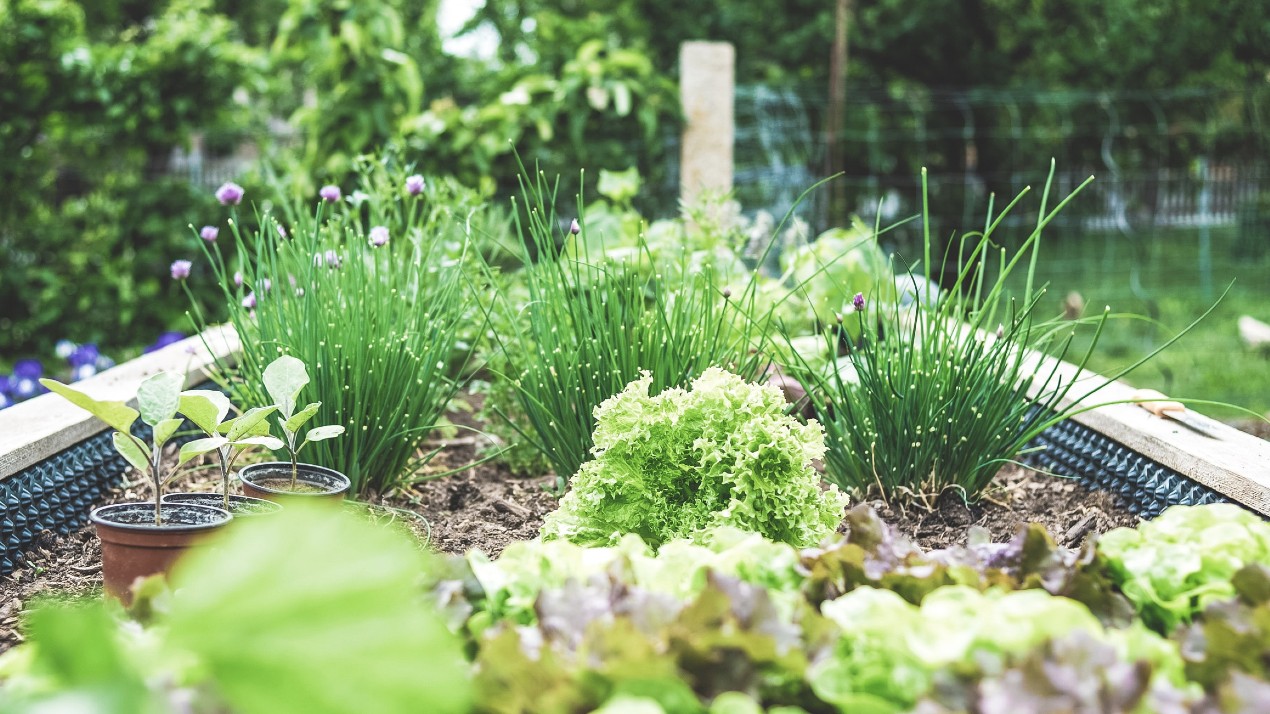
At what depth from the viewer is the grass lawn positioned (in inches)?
237

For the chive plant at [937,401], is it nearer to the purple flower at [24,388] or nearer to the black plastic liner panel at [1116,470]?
the black plastic liner panel at [1116,470]

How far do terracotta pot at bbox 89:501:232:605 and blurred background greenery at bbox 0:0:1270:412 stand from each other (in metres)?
0.90

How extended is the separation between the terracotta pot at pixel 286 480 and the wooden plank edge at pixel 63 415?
0.31m

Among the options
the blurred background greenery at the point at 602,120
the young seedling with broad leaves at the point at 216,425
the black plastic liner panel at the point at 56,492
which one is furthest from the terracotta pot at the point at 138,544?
the blurred background greenery at the point at 602,120

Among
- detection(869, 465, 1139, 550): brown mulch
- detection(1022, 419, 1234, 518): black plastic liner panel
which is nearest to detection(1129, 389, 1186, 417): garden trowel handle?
detection(1022, 419, 1234, 518): black plastic liner panel

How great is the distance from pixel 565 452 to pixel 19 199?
5334 millimetres

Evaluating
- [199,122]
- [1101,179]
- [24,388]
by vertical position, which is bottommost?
[24,388]

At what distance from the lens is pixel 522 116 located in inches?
198

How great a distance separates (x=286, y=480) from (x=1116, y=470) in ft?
6.10

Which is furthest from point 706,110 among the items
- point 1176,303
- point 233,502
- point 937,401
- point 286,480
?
point 1176,303

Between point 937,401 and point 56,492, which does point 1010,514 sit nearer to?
point 937,401

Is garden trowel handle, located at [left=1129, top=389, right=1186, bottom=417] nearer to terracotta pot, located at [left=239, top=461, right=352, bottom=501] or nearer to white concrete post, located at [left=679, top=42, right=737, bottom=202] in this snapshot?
terracotta pot, located at [left=239, top=461, right=352, bottom=501]

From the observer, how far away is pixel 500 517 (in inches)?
93.9

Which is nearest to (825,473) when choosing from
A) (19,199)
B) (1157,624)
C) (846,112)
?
(1157,624)
